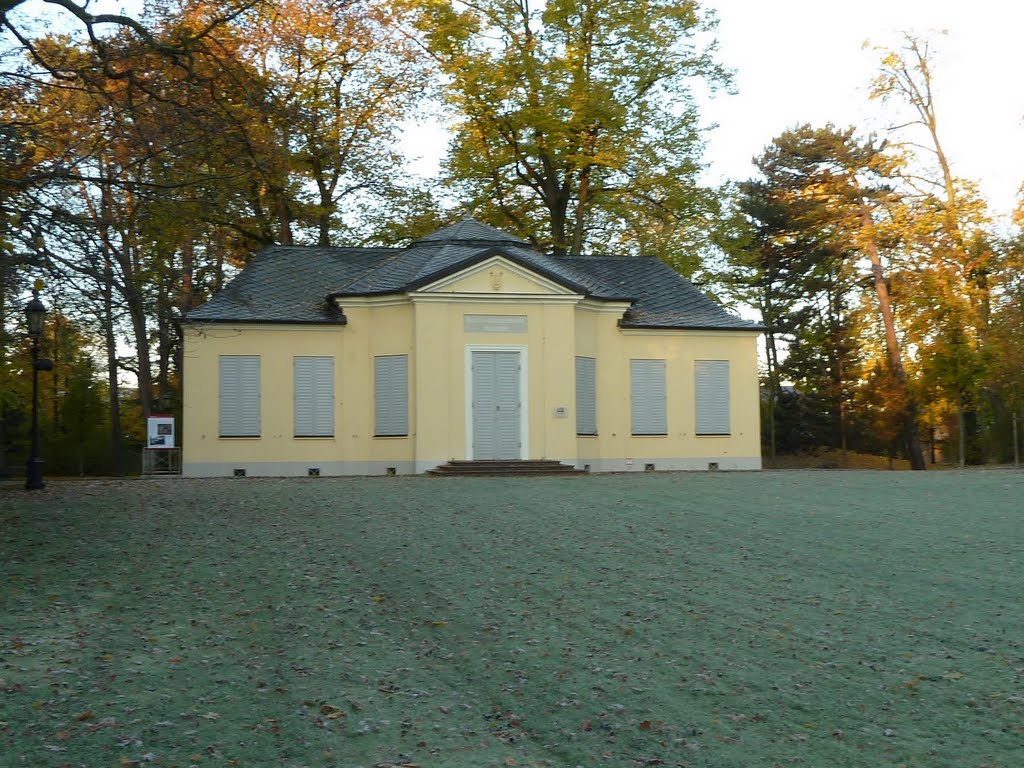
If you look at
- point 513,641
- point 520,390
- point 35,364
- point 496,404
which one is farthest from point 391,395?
point 513,641

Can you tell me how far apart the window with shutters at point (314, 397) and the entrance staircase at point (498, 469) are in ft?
10.8

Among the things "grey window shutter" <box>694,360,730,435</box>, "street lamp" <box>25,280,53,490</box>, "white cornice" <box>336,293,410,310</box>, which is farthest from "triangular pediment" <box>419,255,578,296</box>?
"street lamp" <box>25,280,53,490</box>

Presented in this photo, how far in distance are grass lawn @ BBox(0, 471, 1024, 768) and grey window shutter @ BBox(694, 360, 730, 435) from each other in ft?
48.4

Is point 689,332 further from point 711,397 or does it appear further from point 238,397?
point 238,397

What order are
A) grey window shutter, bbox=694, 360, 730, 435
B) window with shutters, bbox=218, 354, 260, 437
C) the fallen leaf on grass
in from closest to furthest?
the fallen leaf on grass < window with shutters, bbox=218, 354, 260, 437 < grey window shutter, bbox=694, 360, 730, 435

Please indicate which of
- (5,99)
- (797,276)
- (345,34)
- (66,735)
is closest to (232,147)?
(5,99)

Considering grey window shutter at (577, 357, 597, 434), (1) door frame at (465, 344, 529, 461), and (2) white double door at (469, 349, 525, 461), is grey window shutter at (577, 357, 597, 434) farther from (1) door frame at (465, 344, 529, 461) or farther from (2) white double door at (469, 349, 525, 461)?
(2) white double door at (469, 349, 525, 461)

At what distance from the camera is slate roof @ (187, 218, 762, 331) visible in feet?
89.2

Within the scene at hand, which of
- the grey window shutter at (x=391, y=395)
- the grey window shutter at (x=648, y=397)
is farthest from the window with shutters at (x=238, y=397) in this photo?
the grey window shutter at (x=648, y=397)

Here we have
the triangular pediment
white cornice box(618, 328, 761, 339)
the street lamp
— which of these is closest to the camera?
the street lamp

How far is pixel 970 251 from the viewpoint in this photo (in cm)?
3766

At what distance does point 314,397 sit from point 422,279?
411cm

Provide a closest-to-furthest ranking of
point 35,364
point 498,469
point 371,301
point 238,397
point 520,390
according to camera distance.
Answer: point 35,364 < point 498,469 < point 520,390 < point 238,397 < point 371,301

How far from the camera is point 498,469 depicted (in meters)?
25.5
